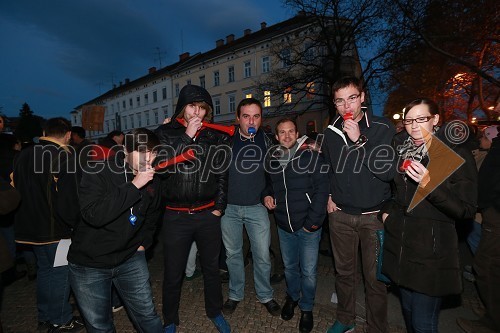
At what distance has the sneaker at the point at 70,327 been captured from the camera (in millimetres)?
3371

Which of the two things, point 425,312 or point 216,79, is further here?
point 216,79

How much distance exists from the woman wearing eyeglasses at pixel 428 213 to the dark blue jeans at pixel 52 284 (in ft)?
11.6

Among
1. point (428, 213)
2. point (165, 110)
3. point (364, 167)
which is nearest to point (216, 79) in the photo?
point (165, 110)

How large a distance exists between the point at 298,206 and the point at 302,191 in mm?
177

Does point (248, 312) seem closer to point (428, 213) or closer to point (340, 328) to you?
point (340, 328)

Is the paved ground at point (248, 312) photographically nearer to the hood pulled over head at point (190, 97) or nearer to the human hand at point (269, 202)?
the human hand at point (269, 202)

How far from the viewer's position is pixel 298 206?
3287 mm

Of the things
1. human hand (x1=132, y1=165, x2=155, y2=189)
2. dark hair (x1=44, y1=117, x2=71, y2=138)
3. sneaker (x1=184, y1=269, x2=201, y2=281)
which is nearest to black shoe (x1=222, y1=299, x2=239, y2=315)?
sneaker (x1=184, y1=269, x2=201, y2=281)

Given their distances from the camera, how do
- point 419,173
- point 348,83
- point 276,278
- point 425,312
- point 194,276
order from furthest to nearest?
1. point 194,276
2. point 276,278
3. point 348,83
4. point 425,312
5. point 419,173

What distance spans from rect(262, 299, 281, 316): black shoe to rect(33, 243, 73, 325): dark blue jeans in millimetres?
2384

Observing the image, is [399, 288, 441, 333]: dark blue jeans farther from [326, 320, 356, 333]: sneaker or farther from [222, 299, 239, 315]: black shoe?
[222, 299, 239, 315]: black shoe

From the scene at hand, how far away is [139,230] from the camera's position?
2.56 m

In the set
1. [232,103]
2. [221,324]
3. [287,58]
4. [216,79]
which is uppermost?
[216,79]

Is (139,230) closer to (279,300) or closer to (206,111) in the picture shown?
(206,111)
